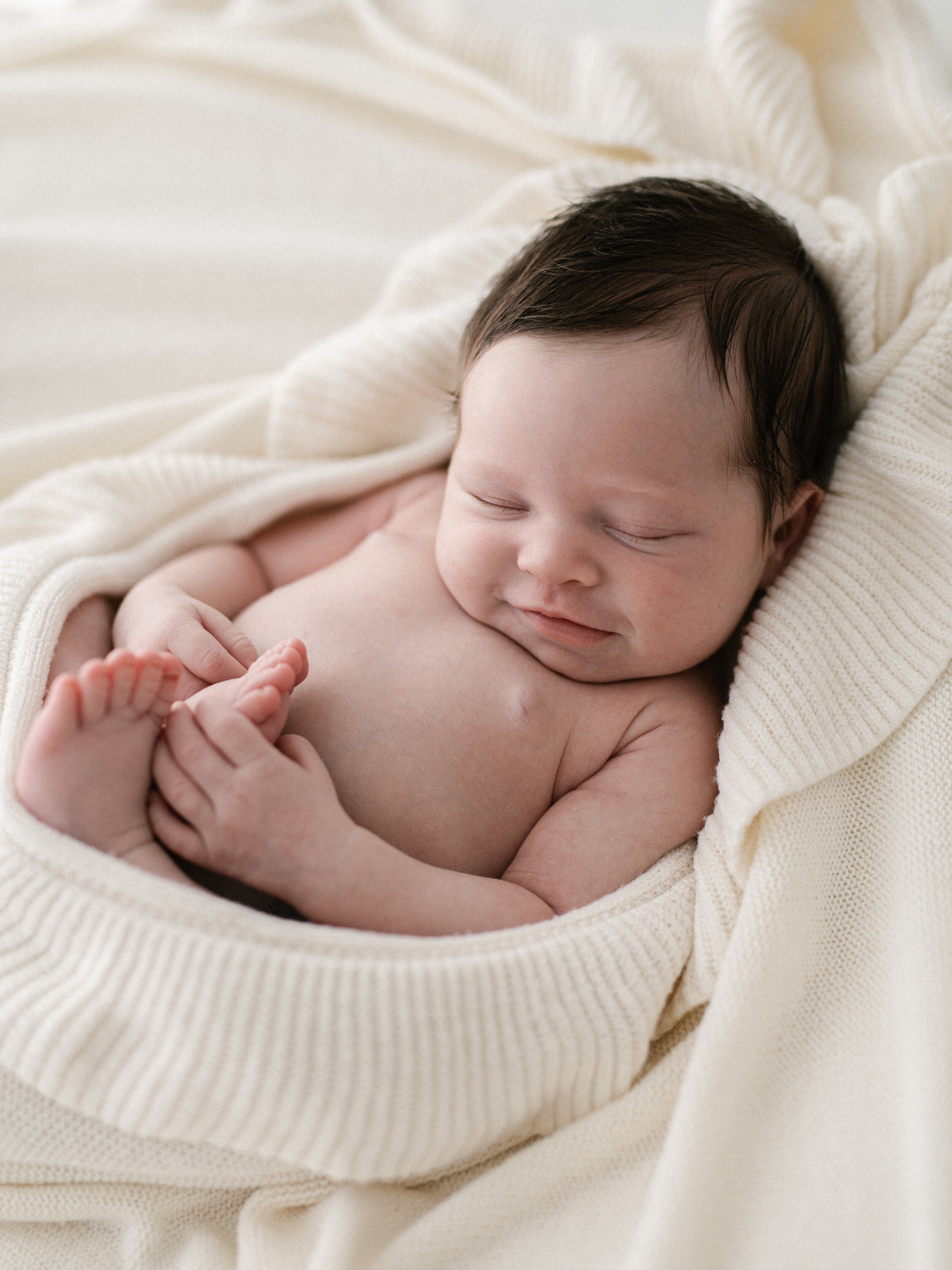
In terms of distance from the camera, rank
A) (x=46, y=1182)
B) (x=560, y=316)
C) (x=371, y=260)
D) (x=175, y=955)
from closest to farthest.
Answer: (x=175, y=955), (x=46, y=1182), (x=560, y=316), (x=371, y=260)

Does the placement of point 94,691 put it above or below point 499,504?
below

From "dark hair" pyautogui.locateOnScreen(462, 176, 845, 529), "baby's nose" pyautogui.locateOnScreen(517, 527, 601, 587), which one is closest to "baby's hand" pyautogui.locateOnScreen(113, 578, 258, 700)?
"baby's nose" pyautogui.locateOnScreen(517, 527, 601, 587)

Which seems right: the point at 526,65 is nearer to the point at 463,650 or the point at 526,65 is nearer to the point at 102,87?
the point at 102,87

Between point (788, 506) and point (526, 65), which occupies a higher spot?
point (526, 65)

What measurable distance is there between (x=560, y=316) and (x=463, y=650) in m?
0.40

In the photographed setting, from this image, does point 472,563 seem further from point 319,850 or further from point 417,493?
point 319,850

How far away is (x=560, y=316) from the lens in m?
1.14

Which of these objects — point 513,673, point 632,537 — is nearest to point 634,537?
point 632,537

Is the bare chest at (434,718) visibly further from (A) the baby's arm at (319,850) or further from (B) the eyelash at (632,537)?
(B) the eyelash at (632,537)

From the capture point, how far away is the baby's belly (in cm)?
110

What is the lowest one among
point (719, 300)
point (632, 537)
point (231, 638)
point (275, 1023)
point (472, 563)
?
point (275, 1023)

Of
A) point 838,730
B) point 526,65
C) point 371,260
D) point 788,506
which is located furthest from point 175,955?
point 526,65

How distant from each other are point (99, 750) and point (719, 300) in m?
0.82

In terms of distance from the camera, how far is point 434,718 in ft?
3.76
